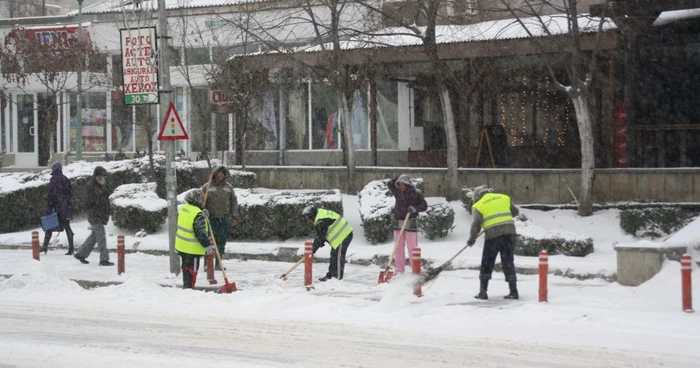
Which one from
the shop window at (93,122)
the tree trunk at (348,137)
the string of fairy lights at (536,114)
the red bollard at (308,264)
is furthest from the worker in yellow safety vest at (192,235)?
the shop window at (93,122)

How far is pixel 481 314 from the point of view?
36.8 feet

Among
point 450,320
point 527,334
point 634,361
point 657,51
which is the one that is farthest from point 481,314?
point 657,51

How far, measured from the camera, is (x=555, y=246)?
53.9ft

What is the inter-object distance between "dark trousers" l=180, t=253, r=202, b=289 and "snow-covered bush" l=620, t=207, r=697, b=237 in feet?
28.9

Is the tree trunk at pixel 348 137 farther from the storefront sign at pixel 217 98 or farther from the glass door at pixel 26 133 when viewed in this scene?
the glass door at pixel 26 133

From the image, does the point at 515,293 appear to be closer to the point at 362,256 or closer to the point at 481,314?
the point at 481,314

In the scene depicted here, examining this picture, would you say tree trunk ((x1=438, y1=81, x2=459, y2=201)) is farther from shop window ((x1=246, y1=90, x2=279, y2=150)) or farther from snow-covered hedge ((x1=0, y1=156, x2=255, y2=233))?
shop window ((x1=246, y1=90, x2=279, y2=150))

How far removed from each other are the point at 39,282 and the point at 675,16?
56.9ft

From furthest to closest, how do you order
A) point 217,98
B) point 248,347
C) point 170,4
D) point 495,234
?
1. point 170,4
2. point 217,98
3. point 495,234
4. point 248,347

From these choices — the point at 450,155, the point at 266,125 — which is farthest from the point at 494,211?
the point at 266,125

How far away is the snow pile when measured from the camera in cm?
1368

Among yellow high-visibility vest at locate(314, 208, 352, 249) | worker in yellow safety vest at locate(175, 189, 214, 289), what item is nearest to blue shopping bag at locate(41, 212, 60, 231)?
worker in yellow safety vest at locate(175, 189, 214, 289)

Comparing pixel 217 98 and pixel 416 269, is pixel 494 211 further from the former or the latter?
pixel 217 98

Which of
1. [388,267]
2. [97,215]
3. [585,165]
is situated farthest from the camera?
[585,165]
